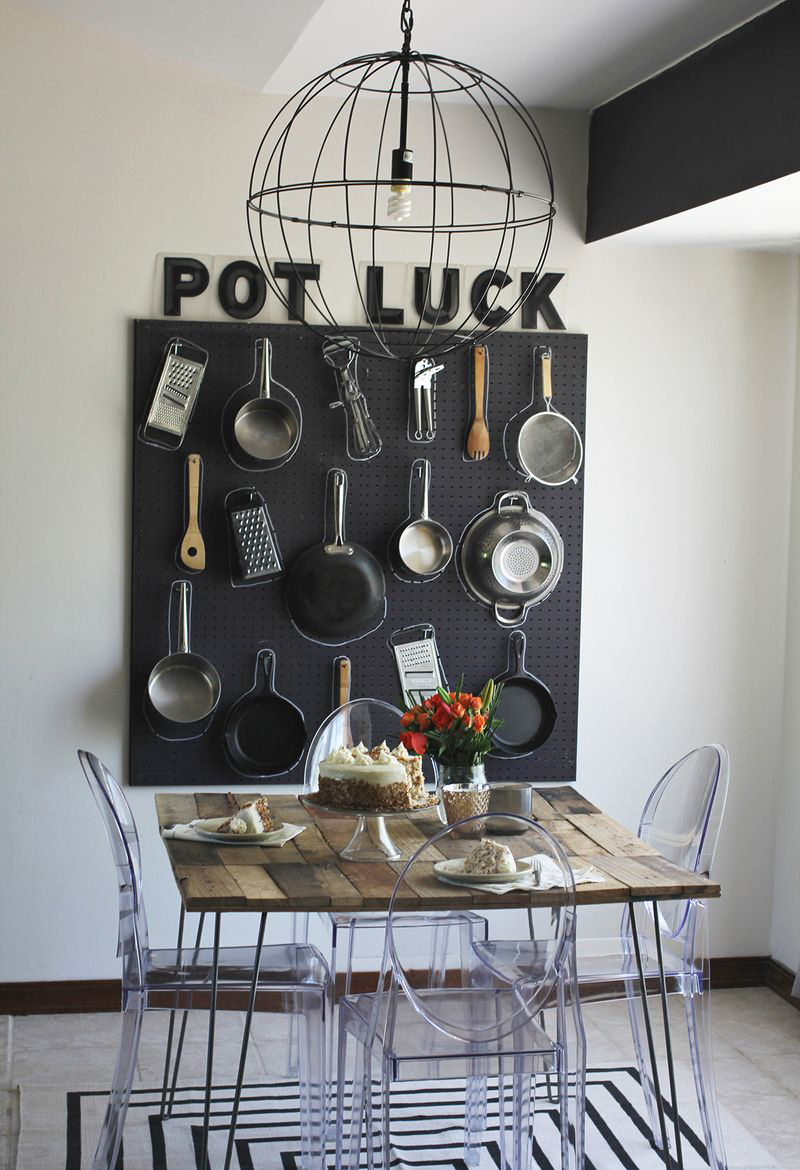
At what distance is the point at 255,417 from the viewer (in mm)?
3740

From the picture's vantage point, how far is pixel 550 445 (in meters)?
3.93

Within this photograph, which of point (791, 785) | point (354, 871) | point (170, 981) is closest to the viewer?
point (354, 871)

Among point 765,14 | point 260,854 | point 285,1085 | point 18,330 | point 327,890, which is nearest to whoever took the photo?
point 327,890

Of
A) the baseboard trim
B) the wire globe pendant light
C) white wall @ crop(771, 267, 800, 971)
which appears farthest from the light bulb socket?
the baseboard trim

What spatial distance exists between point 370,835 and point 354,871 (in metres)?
0.23

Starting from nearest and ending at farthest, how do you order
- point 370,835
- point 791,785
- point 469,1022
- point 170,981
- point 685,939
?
1. point 469,1022
2. point 170,981
3. point 370,835
4. point 685,939
5. point 791,785

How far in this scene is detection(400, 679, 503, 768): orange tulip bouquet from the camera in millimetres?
2932

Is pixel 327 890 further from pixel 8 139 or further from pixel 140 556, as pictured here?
pixel 8 139

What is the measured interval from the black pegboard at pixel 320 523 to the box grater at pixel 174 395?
0.14 feet

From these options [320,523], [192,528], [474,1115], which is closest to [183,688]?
[192,528]

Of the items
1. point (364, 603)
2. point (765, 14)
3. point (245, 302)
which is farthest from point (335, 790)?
point (765, 14)

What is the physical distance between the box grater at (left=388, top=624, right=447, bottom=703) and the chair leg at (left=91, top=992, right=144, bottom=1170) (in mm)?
1384

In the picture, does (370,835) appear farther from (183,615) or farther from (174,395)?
(174,395)

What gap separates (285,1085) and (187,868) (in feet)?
3.51
